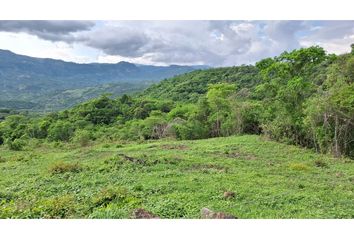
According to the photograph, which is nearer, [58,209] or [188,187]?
[58,209]

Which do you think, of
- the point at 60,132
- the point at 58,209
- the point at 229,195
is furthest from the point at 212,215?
the point at 60,132

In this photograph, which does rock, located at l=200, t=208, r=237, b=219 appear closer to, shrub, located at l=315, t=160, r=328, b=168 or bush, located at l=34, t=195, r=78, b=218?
bush, located at l=34, t=195, r=78, b=218

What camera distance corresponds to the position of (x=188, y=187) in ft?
37.0

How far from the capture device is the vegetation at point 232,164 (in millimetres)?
9375

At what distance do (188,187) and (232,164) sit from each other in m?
5.40

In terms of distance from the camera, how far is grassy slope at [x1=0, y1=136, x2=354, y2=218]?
8.90m

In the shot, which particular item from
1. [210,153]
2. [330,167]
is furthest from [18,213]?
[330,167]

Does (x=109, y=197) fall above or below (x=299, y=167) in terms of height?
above

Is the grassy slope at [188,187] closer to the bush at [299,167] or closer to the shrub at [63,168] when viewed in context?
the bush at [299,167]

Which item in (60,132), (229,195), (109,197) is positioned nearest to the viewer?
(109,197)

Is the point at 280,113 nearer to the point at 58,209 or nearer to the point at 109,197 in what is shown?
the point at 109,197

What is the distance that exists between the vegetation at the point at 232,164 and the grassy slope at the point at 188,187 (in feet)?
0.12

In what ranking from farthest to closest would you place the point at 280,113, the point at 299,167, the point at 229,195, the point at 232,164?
the point at 280,113, the point at 232,164, the point at 299,167, the point at 229,195

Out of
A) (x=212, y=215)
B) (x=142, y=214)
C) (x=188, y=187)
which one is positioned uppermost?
(x=212, y=215)
